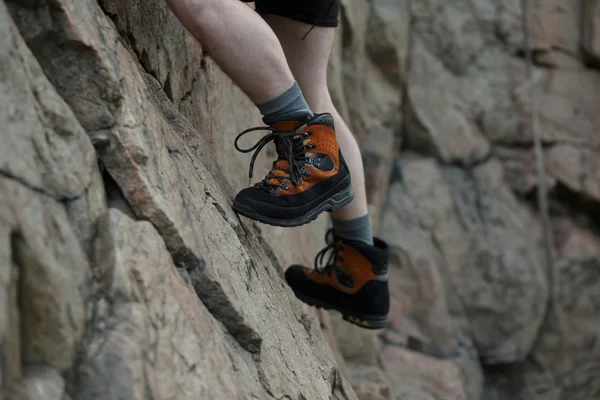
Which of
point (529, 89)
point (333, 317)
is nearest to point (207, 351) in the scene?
point (333, 317)

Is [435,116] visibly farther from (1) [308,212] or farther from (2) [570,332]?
(1) [308,212]

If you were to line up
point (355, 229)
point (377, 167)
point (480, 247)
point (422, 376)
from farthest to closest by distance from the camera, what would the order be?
point (480, 247) → point (377, 167) → point (422, 376) → point (355, 229)

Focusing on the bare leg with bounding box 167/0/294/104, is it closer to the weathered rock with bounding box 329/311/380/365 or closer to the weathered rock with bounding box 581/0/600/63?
the weathered rock with bounding box 329/311/380/365

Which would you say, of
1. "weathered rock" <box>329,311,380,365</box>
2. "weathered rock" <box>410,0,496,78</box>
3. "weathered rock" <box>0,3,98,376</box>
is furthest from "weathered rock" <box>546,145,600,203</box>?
"weathered rock" <box>0,3,98,376</box>

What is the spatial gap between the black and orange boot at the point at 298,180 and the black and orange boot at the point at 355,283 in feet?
1.19

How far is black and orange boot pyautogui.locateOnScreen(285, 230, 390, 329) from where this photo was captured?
2062 millimetres

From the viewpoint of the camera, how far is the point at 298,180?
1.65 meters

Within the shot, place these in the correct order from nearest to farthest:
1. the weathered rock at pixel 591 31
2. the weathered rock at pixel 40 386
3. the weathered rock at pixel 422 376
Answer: the weathered rock at pixel 40 386 < the weathered rock at pixel 422 376 < the weathered rock at pixel 591 31

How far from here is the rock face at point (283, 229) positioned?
3.74 feet

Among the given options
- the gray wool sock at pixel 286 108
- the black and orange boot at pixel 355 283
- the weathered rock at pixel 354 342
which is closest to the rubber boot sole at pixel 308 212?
the gray wool sock at pixel 286 108

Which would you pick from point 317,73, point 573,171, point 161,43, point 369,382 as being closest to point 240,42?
point 317,73

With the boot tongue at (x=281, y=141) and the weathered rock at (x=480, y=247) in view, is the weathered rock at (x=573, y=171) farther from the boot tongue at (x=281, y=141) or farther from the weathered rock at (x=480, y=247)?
the boot tongue at (x=281, y=141)

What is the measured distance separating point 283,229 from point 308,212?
102cm

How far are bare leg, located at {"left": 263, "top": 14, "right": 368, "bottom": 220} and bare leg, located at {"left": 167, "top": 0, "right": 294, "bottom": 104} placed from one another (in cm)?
28
